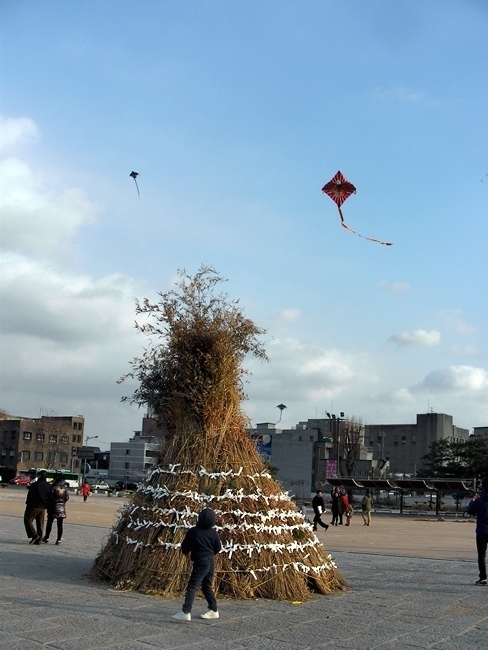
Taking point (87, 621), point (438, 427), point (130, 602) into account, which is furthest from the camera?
point (438, 427)

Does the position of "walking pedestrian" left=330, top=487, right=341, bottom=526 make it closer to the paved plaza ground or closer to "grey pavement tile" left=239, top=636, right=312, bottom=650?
the paved plaza ground

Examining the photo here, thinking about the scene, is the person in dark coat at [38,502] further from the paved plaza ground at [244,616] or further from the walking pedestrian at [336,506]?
the walking pedestrian at [336,506]

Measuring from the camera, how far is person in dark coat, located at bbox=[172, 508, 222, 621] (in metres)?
7.68

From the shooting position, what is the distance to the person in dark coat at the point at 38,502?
15.1 m

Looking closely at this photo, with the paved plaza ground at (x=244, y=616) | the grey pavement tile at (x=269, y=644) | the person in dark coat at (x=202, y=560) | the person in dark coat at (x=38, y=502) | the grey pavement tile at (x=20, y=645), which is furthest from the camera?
the person in dark coat at (x=38, y=502)

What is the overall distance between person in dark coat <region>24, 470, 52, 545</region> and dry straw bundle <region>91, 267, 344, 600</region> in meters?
5.29

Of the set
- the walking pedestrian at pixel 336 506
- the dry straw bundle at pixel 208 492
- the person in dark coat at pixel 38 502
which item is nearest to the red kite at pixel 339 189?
the dry straw bundle at pixel 208 492

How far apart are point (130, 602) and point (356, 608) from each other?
2817 mm

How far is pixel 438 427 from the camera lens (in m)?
107

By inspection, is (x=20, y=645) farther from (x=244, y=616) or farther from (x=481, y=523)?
(x=481, y=523)

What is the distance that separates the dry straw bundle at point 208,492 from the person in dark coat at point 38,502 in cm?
529

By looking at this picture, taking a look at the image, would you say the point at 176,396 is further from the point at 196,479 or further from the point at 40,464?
the point at 40,464

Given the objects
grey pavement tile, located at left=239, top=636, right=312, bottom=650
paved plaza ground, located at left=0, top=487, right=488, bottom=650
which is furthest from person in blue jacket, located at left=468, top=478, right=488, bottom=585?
grey pavement tile, located at left=239, top=636, right=312, bottom=650

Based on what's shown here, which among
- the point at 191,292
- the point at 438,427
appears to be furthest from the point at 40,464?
the point at 191,292
